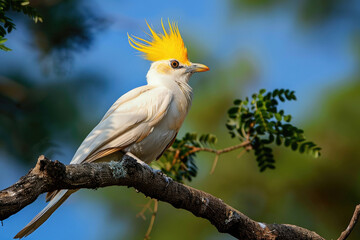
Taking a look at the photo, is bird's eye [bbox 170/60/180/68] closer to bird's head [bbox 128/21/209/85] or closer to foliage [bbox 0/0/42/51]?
bird's head [bbox 128/21/209/85]

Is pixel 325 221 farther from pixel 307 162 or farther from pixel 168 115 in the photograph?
pixel 168 115

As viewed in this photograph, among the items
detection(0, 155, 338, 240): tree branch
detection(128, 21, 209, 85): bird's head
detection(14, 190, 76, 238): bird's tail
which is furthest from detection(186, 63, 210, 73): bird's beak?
detection(14, 190, 76, 238): bird's tail

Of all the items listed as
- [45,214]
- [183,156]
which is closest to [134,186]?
[45,214]

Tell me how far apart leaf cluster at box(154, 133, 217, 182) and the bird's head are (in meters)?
0.59

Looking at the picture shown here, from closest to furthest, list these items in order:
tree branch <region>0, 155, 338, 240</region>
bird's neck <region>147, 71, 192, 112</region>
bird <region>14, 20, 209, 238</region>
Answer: tree branch <region>0, 155, 338, 240</region>
bird <region>14, 20, 209, 238</region>
bird's neck <region>147, 71, 192, 112</region>

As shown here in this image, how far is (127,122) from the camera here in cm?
370

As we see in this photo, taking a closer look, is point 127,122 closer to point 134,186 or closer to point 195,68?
point 134,186

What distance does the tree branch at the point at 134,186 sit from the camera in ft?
7.48

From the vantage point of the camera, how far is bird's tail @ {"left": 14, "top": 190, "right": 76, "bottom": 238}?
310cm

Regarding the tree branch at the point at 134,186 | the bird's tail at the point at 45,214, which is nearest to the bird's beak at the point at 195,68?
the tree branch at the point at 134,186

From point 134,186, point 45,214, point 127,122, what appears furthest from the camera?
point 127,122

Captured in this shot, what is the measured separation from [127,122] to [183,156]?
691 millimetres

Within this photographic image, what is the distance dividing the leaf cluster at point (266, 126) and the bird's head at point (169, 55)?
0.65 m

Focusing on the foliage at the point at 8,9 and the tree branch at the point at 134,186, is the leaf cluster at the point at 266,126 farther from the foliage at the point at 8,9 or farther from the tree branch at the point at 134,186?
the foliage at the point at 8,9
